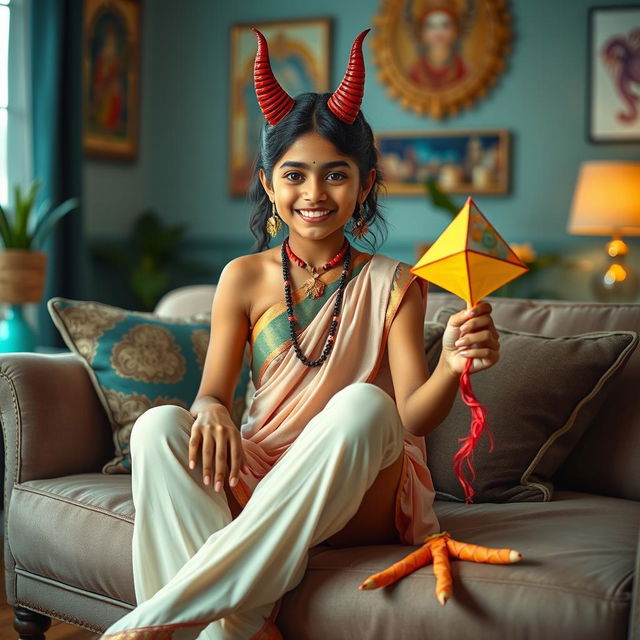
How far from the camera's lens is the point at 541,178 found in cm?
476

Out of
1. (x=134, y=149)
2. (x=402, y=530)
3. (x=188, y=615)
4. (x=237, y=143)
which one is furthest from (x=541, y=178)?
(x=188, y=615)

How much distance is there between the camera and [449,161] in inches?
190

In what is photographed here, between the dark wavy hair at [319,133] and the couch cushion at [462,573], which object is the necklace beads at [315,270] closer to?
the dark wavy hair at [319,133]

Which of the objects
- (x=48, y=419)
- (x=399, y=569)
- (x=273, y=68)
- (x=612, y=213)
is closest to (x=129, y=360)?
(x=48, y=419)

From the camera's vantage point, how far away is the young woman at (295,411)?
1.46 metres

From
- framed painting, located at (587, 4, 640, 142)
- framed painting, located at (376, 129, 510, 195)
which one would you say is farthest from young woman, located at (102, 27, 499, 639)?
framed painting, located at (587, 4, 640, 142)

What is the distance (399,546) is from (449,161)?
11.3 ft

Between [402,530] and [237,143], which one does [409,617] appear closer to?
[402,530]

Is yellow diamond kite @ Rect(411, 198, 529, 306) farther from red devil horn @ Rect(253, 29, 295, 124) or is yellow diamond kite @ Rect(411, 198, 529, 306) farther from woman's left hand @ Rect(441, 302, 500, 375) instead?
red devil horn @ Rect(253, 29, 295, 124)

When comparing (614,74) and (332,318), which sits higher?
(614,74)

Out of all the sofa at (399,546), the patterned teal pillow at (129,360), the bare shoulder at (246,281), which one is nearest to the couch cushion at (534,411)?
the sofa at (399,546)

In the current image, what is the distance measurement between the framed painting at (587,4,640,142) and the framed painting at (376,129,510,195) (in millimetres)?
463

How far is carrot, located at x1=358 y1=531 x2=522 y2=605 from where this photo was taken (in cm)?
143

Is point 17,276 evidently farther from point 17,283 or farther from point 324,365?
point 324,365
